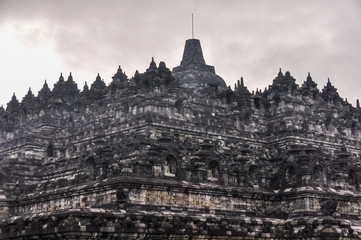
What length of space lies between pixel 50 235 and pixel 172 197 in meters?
11.5

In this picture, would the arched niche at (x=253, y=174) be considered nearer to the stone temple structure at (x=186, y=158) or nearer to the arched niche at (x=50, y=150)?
the stone temple structure at (x=186, y=158)

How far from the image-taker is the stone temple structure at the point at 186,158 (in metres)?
41.4

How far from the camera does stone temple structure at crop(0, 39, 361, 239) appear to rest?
136 ft

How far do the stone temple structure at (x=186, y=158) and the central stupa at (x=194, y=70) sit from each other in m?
0.12

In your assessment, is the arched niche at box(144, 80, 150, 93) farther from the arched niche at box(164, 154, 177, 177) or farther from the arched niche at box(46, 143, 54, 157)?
the arched niche at box(46, 143, 54, 157)

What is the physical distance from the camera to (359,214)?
5041cm

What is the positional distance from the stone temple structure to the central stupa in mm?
120

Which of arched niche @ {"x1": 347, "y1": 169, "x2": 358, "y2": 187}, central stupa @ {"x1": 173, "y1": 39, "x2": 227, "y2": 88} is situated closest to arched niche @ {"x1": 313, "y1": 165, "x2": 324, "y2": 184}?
arched niche @ {"x1": 347, "y1": 169, "x2": 358, "y2": 187}

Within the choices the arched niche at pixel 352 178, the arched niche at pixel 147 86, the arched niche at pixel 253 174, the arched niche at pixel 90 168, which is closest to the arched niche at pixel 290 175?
the arched niche at pixel 253 174

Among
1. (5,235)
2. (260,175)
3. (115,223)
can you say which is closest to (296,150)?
(260,175)

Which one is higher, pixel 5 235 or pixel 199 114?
pixel 199 114

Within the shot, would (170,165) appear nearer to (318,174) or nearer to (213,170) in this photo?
(213,170)

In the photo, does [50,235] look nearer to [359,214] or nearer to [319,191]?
[319,191]

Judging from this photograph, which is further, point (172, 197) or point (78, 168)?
point (78, 168)
